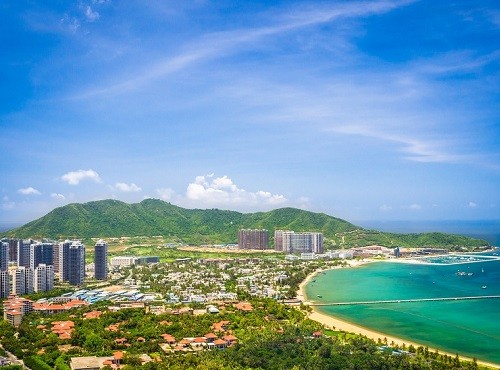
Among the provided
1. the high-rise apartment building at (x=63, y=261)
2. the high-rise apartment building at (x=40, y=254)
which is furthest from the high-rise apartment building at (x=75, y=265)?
the high-rise apartment building at (x=40, y=254)

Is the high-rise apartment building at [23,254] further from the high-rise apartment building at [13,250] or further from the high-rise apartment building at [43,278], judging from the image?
the high-rise apartment building at [43,278]

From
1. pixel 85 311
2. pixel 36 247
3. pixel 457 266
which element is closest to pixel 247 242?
pixel 457 266

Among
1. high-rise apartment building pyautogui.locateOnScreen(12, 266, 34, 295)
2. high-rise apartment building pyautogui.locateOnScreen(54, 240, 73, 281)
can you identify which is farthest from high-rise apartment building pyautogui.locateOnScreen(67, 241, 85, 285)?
high-rise apartment building pyautogui.locateOnScreen(12, 266, 34, 295)

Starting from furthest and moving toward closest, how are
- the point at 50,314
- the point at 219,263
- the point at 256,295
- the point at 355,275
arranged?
the point at 219,263 < the point at 355,275 < the point at 256,295 < the point at 50,314

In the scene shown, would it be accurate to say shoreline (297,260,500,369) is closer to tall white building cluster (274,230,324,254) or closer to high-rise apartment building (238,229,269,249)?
tall white building cluster (274,230,324,254)

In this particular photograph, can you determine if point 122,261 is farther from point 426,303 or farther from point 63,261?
point 426,303

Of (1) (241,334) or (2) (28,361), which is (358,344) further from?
(2) (28,361)
